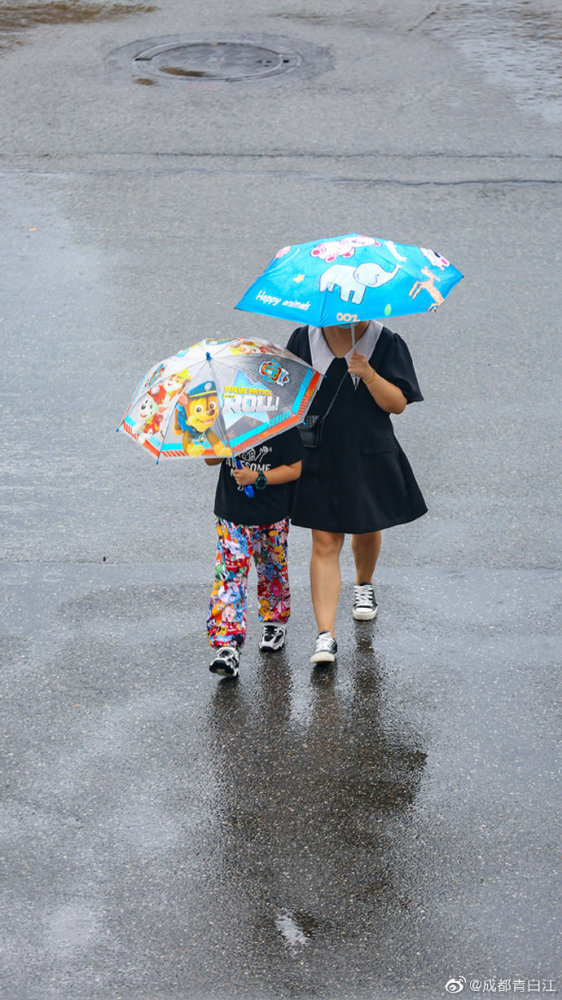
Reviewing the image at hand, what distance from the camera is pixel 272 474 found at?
15.3 ft

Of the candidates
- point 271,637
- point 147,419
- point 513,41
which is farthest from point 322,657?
point 513,41

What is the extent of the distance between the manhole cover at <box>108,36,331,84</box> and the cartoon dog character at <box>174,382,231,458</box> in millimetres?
Answer: 8550

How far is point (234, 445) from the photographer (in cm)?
436

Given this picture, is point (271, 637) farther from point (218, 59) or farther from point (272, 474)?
point (218, 59)

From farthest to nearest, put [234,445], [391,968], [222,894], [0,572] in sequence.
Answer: [0,572] → [234,445] → [222,894] → [391,968]

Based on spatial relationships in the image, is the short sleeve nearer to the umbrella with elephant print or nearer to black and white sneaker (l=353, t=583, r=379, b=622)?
the umbrella with elephant print

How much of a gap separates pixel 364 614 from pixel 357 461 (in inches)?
32.5

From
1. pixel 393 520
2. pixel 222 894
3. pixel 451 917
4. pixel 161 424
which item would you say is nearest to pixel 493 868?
pixel 451 917

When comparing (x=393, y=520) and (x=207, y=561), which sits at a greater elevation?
(x=393, y=520)

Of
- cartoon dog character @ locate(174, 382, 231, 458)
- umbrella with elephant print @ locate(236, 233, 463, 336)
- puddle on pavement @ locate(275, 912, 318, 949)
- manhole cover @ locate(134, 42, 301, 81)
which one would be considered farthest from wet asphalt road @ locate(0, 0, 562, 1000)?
umbrella with elephant print @ locate(236, 233, 463, 336)

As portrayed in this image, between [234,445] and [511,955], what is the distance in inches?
77.4

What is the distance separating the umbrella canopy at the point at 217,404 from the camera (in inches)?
172

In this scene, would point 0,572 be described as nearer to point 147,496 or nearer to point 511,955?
point 147,496

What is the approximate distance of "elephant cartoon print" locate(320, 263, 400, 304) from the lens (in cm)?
426
